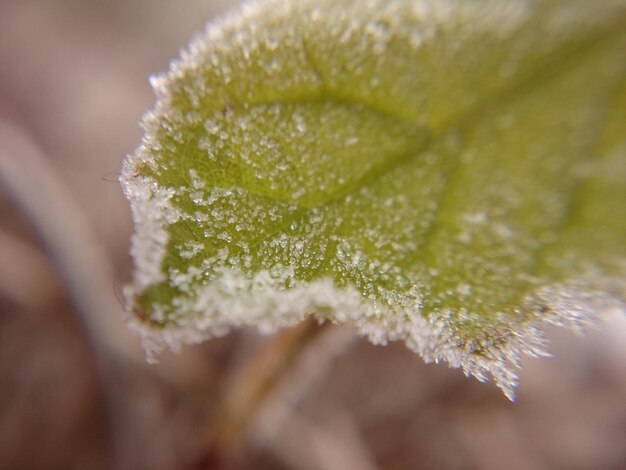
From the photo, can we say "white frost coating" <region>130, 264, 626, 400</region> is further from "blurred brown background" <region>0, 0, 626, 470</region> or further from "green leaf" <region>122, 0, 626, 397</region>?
"blurred brown background" <region>0, 0, 626, 470</region>

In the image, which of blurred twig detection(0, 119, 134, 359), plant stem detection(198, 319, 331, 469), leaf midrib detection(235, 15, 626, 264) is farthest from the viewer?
blurred twig detection(0, 119, 134, 359)

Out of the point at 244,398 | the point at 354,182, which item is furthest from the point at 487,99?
the point at 244,398

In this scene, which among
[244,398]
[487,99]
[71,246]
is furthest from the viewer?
[71,246]

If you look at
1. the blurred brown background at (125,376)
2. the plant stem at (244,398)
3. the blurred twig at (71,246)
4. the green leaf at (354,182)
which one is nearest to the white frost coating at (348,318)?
the green leaf at (354,182)

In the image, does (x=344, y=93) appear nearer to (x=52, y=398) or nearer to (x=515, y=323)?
(x=515, y=323)

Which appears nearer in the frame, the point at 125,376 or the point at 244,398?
the point at 244,398

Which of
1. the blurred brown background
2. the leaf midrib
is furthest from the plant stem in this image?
the leaf midrib

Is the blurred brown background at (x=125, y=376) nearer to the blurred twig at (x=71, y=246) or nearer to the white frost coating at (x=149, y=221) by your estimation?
the blurred twig at (x=71, y=246)

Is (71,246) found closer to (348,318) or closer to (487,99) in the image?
(348,318)
